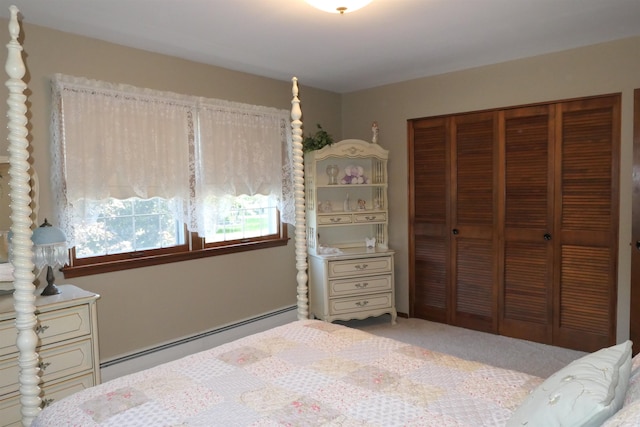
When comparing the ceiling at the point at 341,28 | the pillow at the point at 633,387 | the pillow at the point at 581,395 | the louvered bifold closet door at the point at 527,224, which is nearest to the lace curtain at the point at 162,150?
the ceiling at the point at 341,28

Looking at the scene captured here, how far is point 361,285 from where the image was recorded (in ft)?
13.8

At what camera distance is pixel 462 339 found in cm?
385

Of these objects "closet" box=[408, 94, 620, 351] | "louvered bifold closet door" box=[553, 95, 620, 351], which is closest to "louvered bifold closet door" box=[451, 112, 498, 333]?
"closet" box=[408, 94, 620, 351]

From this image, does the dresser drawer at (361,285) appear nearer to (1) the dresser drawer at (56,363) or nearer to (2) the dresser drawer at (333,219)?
(2) the dresser drawer at (333,219)

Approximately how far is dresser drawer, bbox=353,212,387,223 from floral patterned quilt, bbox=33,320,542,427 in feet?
7.45

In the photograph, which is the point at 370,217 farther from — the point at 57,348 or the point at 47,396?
the point at 47,396

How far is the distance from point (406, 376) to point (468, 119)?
284 centimetres

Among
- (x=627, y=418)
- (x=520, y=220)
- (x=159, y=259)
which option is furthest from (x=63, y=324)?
(x=520, y=220)

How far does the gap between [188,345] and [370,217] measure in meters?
2.06

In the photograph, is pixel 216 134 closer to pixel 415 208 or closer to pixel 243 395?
pixel 415 208

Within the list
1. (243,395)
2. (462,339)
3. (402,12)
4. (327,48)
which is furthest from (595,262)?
(243,395)

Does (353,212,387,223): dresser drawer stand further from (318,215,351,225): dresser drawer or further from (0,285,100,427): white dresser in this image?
(0,285,100,427): white dresser

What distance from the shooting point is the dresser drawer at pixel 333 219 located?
13.9 feet

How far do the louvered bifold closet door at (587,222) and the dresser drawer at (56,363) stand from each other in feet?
11.4
